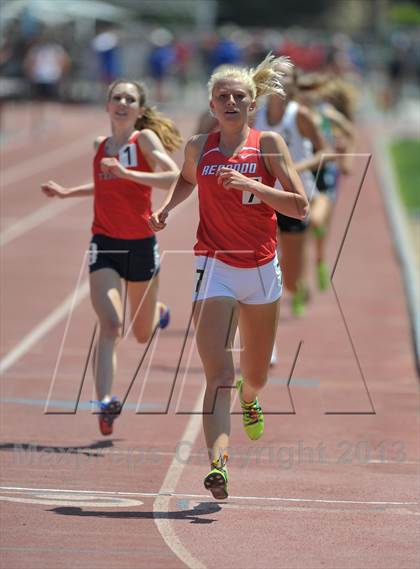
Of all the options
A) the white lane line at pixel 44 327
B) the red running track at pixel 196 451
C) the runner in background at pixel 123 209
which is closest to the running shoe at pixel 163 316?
the runner in background at pixel 123 209

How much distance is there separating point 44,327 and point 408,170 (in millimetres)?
17976

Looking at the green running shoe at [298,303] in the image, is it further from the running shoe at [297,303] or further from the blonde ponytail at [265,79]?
the blonde ponytail at [265,79]

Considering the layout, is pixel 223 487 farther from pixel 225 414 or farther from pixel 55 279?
pixel 55 279

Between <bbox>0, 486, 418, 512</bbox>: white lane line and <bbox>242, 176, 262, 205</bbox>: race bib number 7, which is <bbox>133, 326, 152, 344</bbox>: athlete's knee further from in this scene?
<bbox>242, 176, 262, 205</bbox>: race bib number 7

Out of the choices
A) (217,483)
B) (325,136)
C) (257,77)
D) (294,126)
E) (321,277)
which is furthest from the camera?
(321,277)

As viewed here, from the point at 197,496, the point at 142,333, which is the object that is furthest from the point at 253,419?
the point at 142,333

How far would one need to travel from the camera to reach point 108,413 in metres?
8.59

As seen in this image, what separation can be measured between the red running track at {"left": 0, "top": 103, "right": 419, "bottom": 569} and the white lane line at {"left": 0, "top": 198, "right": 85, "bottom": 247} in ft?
9.50

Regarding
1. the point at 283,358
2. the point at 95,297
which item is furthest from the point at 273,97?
the point at 95,297

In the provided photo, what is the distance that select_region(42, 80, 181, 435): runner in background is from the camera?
8750 mm

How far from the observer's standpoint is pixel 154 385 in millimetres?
10672

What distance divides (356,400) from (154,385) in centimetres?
157

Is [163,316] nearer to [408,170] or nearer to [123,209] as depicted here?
[123,209]

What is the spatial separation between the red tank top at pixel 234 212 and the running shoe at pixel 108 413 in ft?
5.06
